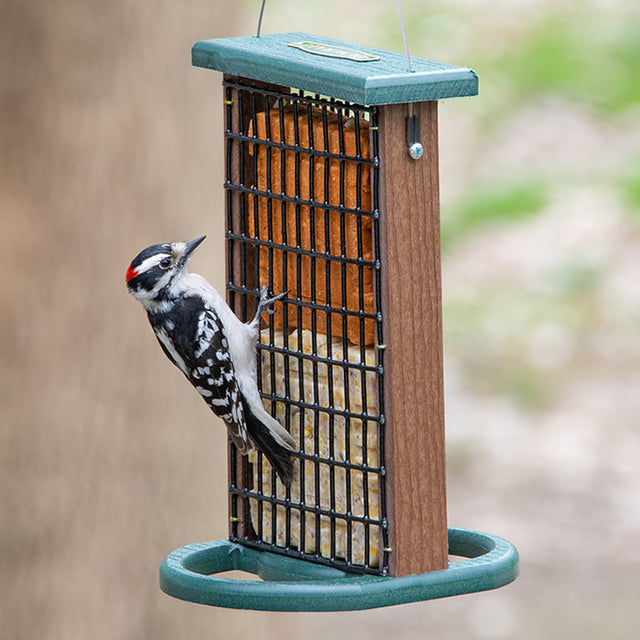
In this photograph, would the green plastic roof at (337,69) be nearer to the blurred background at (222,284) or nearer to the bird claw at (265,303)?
the bird claw at (265,303)

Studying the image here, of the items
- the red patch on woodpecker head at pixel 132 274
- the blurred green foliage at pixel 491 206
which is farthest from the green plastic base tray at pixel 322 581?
the blurred green foliage at pixel 491 206

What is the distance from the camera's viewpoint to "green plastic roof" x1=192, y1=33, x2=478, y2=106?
3.13 meters

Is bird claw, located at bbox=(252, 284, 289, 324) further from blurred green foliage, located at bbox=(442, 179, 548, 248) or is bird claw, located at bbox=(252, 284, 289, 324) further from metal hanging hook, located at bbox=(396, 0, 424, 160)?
blurred green foliage, located at bbox=(442, 179, 548, 248)

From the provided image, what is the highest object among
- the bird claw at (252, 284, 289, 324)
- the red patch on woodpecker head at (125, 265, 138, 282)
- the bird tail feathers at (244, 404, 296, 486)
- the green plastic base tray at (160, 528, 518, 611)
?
the red patch on woodpecker head at (125, 265, 138, 282)

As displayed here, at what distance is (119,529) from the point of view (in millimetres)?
5438

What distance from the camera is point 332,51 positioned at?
11.3 feet

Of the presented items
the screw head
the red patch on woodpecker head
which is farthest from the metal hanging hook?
the red patch on woodpecker head

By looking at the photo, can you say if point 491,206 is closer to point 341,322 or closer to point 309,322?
point 309,322

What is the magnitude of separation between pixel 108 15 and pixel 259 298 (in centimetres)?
179

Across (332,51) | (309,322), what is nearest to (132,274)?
(309,322)

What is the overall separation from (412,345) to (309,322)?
41 cm

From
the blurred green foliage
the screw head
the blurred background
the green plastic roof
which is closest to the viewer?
the green plastic roof

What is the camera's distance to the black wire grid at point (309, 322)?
11.3 ft

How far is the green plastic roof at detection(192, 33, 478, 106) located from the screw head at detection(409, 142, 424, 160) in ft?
0.43
